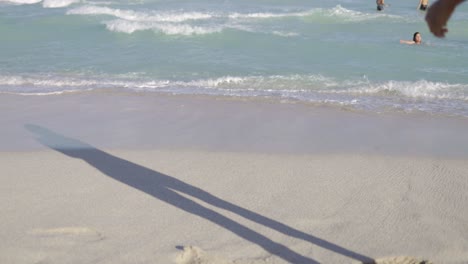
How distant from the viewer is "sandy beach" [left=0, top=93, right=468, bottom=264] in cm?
445

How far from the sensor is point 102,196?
5.39m

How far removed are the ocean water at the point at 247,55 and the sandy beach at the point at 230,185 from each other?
1.46 meters

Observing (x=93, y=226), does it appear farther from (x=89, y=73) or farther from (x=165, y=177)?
(x=89, y=73)

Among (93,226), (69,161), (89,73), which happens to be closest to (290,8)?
(89,73)

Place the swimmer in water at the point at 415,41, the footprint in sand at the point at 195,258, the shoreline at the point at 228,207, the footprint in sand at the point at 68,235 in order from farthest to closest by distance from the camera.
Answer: the swimmer in water at the point at 415,41
the footprint in sand at the point at 68,235
the shoreline at the point at 228,207
the footprint in sand at the point at 195,258

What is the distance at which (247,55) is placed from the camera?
13234 mm

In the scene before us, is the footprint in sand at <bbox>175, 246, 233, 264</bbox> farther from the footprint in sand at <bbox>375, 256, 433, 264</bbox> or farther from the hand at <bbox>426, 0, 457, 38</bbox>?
the hand at <bbox>426, 0, 457, 38</bbox>

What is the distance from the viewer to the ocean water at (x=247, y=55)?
988cm

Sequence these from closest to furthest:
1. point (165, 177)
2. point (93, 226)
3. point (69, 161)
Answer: point (93, 226) < point (165, 177) < point (69, 161)

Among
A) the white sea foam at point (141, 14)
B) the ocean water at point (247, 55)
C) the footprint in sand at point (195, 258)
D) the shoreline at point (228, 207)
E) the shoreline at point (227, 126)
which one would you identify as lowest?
the footprint in sand at point (195, 258)

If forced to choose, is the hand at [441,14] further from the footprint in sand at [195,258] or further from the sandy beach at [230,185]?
the footprint in sand at [195,258]

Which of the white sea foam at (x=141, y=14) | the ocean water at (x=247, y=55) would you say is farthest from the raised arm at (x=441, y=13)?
the white sea foam at (x=141, y=14)

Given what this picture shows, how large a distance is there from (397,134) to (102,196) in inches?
162

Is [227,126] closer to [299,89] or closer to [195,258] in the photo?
[299,89]
